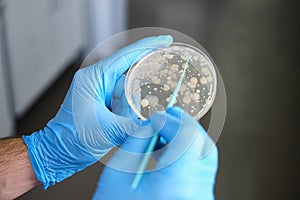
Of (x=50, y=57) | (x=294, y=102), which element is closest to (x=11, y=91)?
(x=50, y=57)

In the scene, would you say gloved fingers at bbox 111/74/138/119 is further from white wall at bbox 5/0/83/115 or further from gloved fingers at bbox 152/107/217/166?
white wall at bbox 5/0/83/115

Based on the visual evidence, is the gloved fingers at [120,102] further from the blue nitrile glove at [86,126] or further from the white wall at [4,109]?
the white wall at [4,109]

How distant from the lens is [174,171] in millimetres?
803

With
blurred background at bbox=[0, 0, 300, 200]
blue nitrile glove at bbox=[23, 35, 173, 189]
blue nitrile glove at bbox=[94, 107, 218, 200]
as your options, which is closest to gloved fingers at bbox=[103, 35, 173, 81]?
blue nitrile glove at bbox=[23, 35, 173, 189]

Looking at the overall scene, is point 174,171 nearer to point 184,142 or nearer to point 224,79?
point 184,142

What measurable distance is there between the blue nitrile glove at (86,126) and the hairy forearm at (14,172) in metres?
0.02

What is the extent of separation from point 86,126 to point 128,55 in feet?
0.69

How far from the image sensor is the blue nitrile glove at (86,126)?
3.27ft

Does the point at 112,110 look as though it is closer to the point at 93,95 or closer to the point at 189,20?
the point at 93,95

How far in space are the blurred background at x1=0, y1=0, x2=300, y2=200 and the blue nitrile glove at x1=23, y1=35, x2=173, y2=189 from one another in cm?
93

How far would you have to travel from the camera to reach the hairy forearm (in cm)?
102

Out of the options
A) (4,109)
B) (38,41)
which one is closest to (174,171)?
(4,109)

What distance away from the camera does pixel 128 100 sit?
99 cm

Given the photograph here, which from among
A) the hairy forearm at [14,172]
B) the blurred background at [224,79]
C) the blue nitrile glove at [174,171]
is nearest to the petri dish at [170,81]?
the blue nitrile glove at [174,171]
